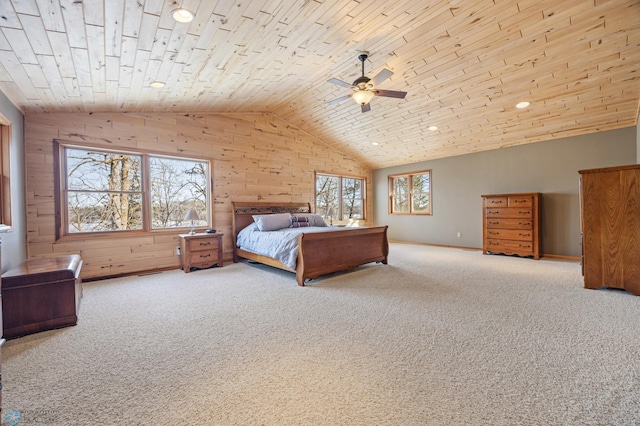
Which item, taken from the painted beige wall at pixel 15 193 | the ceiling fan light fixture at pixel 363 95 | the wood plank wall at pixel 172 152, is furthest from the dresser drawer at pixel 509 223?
the painted beige wall at pixel 15 193

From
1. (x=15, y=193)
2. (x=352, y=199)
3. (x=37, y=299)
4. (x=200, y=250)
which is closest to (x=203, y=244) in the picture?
(x=200, y=250)

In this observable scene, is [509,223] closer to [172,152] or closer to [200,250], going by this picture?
[200,250]

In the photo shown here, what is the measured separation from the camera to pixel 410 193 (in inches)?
319

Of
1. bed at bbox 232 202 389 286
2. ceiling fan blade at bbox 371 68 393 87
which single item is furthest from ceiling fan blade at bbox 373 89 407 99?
bed at bbox 232 202 389 286

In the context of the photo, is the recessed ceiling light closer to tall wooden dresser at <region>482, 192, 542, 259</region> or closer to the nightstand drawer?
the nightstand drawer

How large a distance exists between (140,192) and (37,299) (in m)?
2.59

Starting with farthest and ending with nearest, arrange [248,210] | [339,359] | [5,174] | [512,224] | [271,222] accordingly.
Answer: [248,210], [512,224], [271,222], [5,174], [339,359]

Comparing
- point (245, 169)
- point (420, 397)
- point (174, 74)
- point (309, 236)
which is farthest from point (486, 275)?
point (174, 74)

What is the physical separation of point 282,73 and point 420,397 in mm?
4231

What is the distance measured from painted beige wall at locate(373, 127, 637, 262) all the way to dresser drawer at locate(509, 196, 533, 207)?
518mm

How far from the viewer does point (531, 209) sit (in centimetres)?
548

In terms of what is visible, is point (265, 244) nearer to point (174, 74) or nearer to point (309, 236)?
point (309, 236)

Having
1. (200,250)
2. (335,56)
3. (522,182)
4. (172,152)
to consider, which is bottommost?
(200,250)

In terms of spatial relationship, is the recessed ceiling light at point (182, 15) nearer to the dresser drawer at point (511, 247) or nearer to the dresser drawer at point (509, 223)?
the dresser drawer at point (509, 223)
